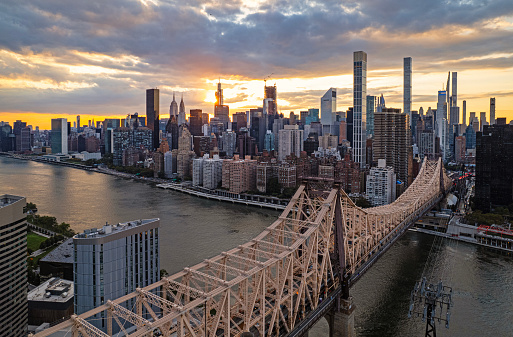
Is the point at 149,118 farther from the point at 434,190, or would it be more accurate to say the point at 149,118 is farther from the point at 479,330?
the point at 479,330

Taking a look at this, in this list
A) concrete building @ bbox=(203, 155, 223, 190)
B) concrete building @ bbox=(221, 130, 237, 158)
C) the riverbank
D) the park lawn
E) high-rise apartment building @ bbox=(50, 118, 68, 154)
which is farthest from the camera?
high-rise apartment building @ bbox=(50, 118, 68, 154)

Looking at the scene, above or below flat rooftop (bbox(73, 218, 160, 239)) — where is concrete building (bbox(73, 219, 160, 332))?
below

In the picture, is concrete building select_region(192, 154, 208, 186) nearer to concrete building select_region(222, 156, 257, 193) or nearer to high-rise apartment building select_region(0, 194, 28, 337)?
concrete building select_region(222, 156, 257, 193)

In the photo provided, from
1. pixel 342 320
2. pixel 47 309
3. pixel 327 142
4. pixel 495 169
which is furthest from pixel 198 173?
pixel 327 142

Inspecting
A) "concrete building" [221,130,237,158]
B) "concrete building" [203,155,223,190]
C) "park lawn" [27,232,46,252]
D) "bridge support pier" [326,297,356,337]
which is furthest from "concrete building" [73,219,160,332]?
"concrete building" [221,130,237,158]

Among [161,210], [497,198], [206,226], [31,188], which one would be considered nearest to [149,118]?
[31,188]
